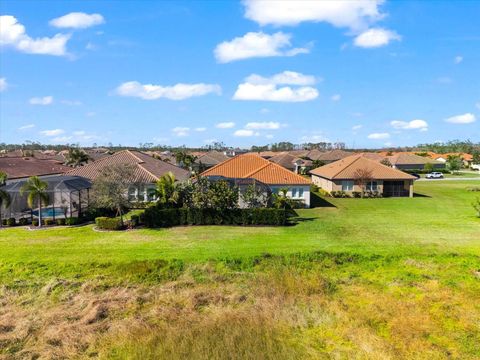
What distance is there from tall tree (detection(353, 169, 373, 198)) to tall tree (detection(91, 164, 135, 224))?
33792 mm

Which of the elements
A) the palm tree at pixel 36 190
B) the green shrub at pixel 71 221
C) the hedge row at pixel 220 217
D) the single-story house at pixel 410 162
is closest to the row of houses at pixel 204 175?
the green shrub at pixel 71 221

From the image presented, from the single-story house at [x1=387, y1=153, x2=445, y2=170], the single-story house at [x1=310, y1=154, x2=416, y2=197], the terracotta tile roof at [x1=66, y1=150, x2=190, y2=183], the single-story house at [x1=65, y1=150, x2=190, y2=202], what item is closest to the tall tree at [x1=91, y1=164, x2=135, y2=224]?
the single-story house at [x1=65, y1=150, x2=190, y2=202]

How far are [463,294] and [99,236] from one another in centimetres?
2433

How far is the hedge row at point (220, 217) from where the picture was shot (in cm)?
3422

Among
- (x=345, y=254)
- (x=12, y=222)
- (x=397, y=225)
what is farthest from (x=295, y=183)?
(x=12, y=222)

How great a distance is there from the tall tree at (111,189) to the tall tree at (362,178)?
3379 centimetres

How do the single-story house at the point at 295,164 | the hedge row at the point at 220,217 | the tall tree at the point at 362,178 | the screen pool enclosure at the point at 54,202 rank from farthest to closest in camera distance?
the single-story house at the point at 295,164 < the tall tree at the point at 362,178 < the screen pool enclosure at the point at 54,202 < the hedge row at the point at 220,217

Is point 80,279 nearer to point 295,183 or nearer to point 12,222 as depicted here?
point 12,222

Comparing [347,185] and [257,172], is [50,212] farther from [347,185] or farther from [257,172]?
[347,185]

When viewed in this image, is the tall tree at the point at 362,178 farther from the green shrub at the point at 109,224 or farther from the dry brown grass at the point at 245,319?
the dry brown grass at the point at 245,319

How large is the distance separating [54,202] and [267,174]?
2306cm

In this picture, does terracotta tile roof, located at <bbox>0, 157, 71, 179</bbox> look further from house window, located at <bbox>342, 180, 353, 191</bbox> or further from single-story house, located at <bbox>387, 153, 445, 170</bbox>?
single-story house, located at <bbox>387, 153, 445, 170</bbox>

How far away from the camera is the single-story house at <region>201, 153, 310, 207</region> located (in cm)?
4575

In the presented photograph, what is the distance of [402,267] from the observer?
2364cm
